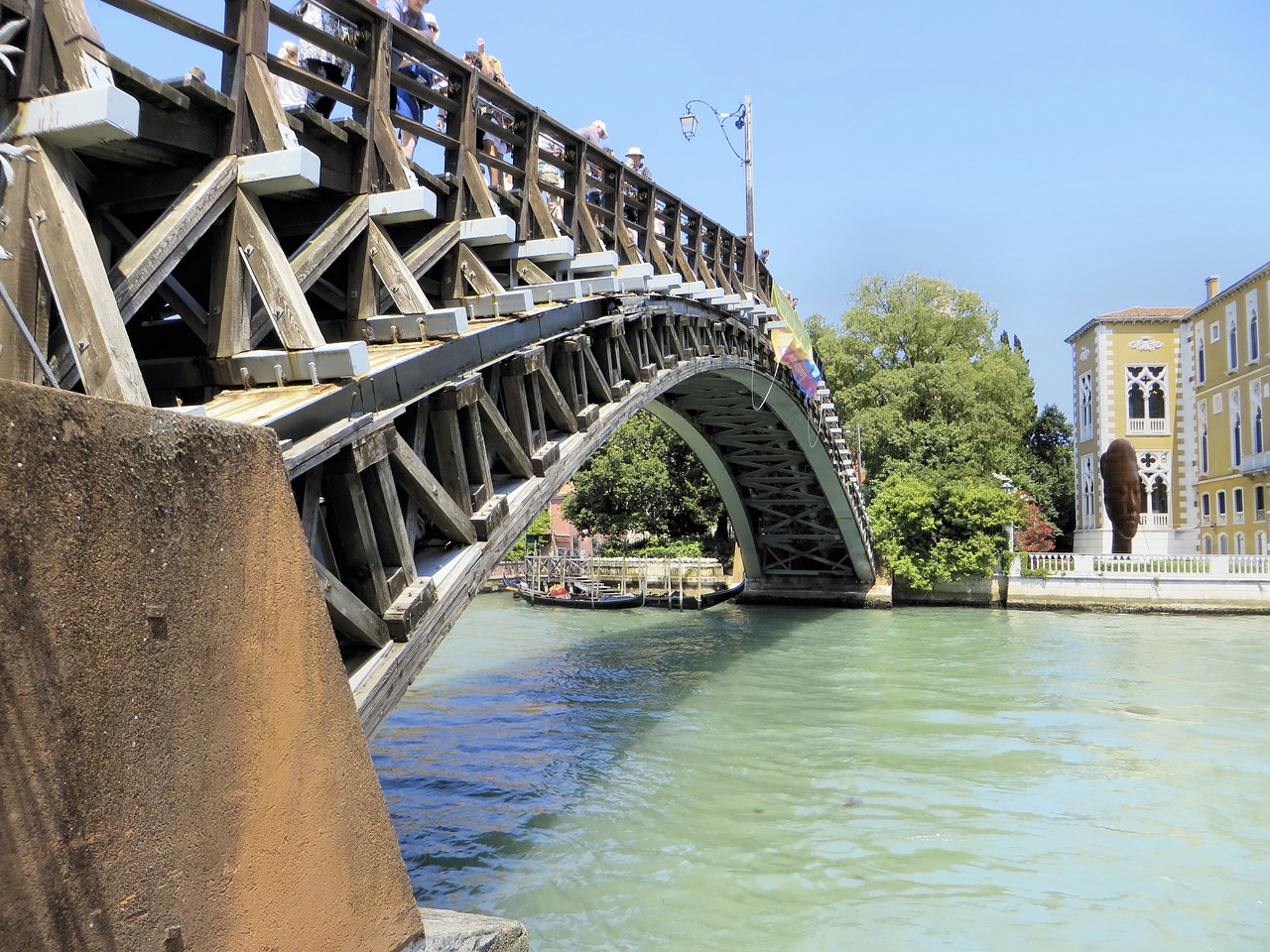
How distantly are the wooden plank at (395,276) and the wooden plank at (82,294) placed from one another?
2328mm

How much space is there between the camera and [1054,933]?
5.14 m

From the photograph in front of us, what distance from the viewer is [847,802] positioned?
7.50 m

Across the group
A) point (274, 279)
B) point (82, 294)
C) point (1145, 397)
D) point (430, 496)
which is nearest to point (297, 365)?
point (274, 279)

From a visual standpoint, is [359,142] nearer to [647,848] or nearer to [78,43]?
[78,43]

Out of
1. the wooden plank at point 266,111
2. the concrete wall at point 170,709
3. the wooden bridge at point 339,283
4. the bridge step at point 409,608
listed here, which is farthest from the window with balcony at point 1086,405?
the concrete wall at point 170,709

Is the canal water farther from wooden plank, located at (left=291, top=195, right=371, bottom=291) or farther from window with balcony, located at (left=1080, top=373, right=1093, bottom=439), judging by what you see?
window with balcony, located at (left=1080, top=373, right=1093, bottom=439)

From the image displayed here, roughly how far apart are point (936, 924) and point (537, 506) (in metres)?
3.87

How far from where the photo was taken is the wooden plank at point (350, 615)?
4.48 meters

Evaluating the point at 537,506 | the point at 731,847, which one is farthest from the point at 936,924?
the point at 537,506

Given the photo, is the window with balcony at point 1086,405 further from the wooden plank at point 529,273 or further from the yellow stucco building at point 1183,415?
the wooden plank at point 529,273

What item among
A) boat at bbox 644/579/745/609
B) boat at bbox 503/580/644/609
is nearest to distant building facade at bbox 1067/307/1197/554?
boat at bbox 644/579/745/609

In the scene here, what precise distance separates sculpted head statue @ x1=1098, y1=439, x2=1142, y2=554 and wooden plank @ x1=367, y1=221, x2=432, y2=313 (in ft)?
80.1

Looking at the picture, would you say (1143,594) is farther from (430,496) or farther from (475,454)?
(430,496)

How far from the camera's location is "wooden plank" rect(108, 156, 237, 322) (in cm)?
396
